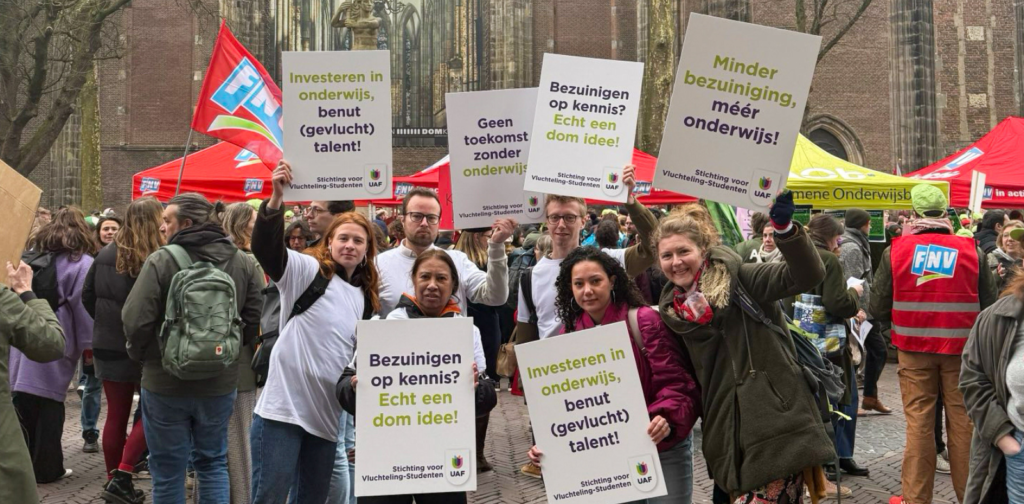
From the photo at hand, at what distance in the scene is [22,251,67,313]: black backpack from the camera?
288 inches

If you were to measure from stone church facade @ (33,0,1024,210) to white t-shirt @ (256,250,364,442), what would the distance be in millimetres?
25038

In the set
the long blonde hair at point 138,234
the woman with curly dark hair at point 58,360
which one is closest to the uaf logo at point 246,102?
the woman with curly dark hair at point 58,360

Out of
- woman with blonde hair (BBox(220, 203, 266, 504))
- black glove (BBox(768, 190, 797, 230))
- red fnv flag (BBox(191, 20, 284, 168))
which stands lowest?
woman with blonde hair (BBox(220, 203, 266, 504))

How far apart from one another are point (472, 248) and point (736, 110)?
419 centimetres

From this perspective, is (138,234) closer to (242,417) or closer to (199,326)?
(242,417)

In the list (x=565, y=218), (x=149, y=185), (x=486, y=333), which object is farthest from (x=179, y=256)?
(x=149, y=185)

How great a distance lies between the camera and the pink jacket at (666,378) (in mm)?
3711

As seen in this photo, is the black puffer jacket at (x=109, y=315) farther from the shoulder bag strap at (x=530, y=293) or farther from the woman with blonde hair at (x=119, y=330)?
the shoulder bag strap at (x=530, y=293)

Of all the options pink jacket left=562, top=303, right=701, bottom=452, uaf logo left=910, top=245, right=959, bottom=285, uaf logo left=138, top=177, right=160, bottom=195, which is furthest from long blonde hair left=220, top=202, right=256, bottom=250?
uaf logo left=138, top=177, right=160, bottom=195

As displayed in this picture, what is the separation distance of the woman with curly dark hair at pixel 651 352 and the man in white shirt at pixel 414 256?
802 millimetres

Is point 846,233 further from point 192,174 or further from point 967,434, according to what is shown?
point 192,174

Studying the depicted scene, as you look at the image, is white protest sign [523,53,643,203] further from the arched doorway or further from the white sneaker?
the arched doorway

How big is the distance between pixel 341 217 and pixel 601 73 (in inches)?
55.5

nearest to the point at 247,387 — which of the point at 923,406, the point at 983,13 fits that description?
the point at 923,406
